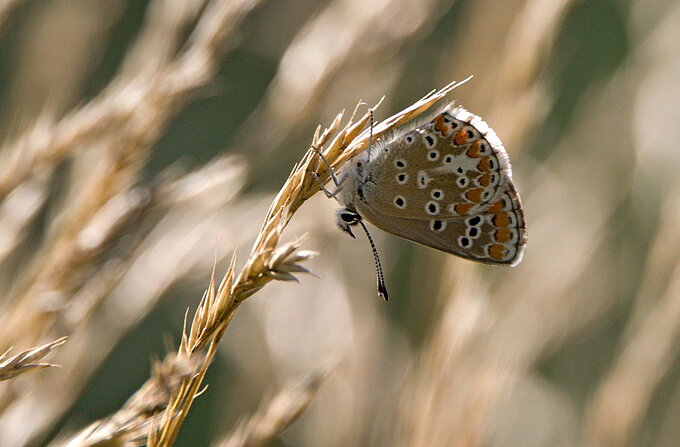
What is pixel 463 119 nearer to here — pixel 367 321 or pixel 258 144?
pixel 258 144

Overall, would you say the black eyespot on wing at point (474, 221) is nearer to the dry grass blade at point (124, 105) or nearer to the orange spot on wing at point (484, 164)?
the orange spot on wing at point (484, 164)

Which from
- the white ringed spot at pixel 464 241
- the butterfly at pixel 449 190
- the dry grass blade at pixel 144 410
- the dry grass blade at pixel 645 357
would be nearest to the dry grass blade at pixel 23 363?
the dry grass blade at pixel 144 410

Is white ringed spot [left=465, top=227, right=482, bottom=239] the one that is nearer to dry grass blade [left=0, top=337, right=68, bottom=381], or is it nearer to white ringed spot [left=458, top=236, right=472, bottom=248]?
white ringed spot [left=458, top=236, right=472, bottom=248]

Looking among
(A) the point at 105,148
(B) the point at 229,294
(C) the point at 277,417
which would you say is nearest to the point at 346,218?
(A) the point at 105,148

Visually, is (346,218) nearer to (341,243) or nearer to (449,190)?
(449,190)

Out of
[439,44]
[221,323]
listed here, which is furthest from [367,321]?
[439,44]

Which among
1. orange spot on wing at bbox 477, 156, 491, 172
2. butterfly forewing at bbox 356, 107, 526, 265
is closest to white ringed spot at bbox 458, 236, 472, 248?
butterfly forewing at bbox 356, 107, 526, 265
